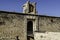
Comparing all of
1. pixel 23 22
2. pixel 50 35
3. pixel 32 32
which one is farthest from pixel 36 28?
pixel 50 35

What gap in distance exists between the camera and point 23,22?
18641 millimetres

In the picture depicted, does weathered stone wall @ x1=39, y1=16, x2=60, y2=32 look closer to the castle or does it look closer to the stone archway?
the castle

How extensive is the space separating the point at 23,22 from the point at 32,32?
1831mm

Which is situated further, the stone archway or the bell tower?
the bell tower

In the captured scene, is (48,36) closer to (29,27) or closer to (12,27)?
(12,27)

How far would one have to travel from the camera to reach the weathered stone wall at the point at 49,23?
1996 cm

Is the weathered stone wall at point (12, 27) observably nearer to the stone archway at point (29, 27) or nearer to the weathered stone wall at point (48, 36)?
the stone archway at point (29, 27)

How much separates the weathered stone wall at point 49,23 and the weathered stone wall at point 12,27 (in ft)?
8.26

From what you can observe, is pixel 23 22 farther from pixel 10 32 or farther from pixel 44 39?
pixel 44 39

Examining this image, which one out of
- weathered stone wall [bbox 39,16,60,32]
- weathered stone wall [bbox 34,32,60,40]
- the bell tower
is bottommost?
weathered stone wall [bbox 34,32,60,40]

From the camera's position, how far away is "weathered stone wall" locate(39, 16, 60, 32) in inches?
786

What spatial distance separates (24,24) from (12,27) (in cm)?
163

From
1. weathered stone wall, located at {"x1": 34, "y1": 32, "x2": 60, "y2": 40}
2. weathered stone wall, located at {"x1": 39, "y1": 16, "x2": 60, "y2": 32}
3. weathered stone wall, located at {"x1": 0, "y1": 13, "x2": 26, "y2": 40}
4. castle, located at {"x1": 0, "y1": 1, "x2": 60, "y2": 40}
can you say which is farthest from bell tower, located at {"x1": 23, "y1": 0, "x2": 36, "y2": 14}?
weathered stone wall, located at {"x1": 34, "y1": 32, "x2": 60, "y2": 40}


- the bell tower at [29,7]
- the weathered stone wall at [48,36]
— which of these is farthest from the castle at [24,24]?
the weathered stone wall at [48,36]
